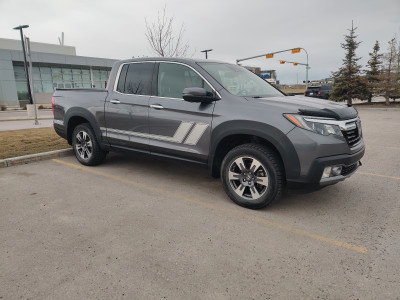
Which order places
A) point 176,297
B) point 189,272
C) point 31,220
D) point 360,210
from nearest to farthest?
point 176,297
point 189,272
point 31,220
point 360,210

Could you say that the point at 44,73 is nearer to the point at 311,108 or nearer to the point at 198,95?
the point at 198,95

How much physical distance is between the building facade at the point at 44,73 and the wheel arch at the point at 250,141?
116 ft

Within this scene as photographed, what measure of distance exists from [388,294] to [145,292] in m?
1.76

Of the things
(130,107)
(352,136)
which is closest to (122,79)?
(130,107)

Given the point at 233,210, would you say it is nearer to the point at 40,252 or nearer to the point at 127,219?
the point at 127,219

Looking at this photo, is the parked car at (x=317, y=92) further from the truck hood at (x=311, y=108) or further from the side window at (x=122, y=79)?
the truck hood at (x=311, y=108)

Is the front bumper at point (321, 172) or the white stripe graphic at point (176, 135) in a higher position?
the white stripe graphic at point (176, 135)

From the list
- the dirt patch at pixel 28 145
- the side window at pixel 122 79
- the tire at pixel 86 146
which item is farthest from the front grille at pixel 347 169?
the dirt patch at pixel 28 145

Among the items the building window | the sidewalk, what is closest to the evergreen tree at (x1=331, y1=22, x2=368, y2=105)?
the sidewalk

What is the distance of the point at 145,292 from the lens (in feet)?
7.08

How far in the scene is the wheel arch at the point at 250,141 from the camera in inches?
127

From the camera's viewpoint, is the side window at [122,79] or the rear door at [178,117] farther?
the side window at [122,79]

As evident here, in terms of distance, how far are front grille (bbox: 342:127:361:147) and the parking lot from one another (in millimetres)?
835

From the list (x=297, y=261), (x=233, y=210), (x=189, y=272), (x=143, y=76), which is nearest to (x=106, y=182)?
(x=143, y=76)
